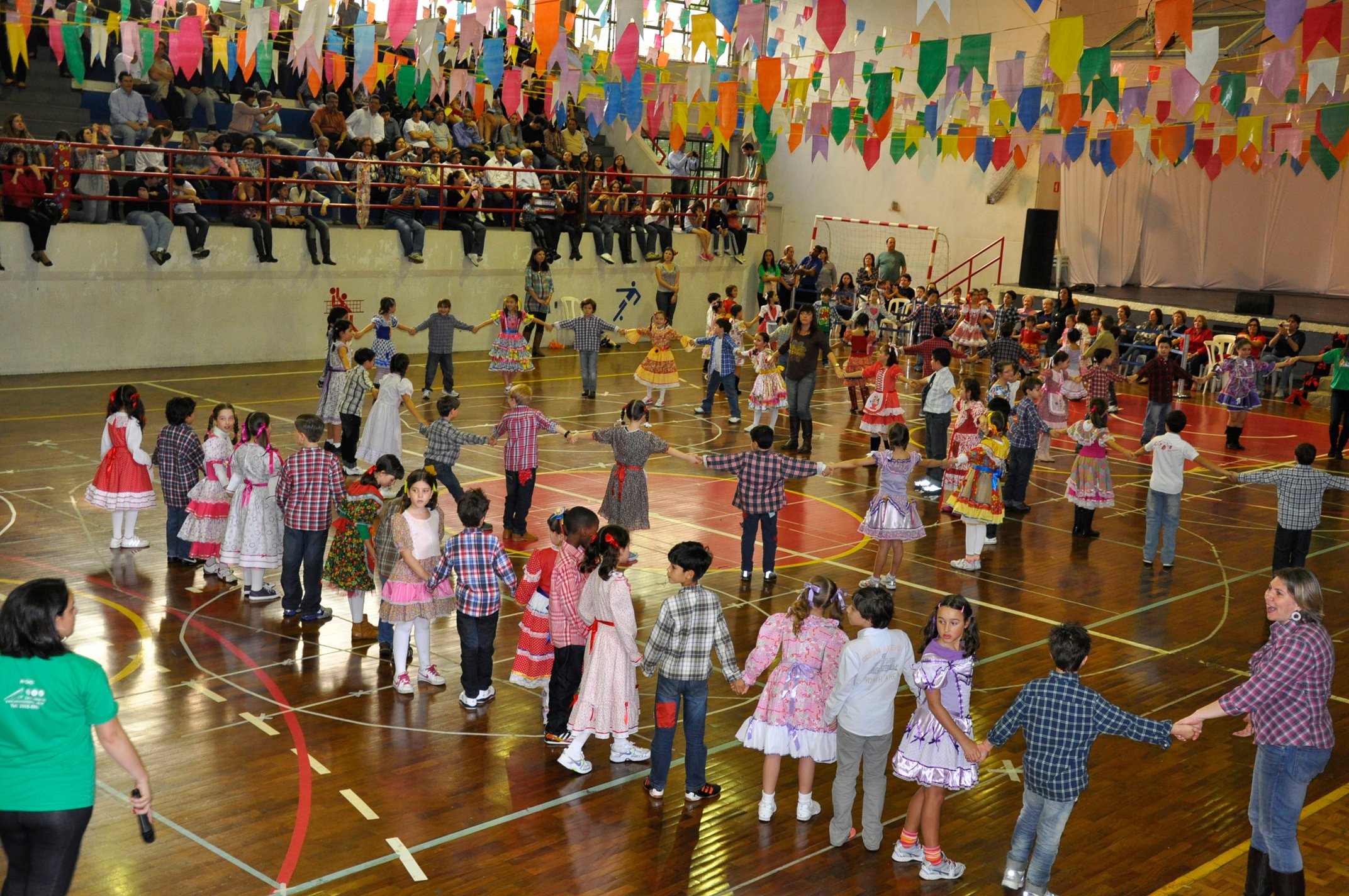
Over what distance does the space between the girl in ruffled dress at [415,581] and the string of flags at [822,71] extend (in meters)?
6.27

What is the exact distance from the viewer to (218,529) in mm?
10469

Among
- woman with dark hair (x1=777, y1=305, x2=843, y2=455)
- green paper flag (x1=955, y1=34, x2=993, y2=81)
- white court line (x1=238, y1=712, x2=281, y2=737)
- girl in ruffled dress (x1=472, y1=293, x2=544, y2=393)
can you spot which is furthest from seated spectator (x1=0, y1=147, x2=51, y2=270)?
white court line (x1=238, y1=712, x2=281, y2=737)

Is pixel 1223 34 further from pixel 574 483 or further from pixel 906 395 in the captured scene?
pixel 574 483

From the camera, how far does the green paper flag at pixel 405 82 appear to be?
69.9 ft

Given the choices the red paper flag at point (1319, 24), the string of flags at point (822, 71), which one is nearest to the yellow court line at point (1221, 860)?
the string of flags at point (822, 71)

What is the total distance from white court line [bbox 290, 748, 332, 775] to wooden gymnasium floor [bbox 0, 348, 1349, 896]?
0.6 inches

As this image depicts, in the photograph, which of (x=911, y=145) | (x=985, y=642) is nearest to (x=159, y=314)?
(x=911, y=145)

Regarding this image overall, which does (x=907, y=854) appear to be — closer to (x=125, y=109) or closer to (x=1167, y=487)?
(x=1167, y=487)

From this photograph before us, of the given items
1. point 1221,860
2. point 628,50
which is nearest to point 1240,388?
point 628,50

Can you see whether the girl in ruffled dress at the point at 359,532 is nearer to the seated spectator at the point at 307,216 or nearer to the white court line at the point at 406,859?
the white court line at the point at 406,859

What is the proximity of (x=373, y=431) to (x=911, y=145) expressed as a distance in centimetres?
1361

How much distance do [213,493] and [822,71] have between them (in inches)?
982

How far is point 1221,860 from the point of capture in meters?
6.90

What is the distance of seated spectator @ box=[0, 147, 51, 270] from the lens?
1880 cm
